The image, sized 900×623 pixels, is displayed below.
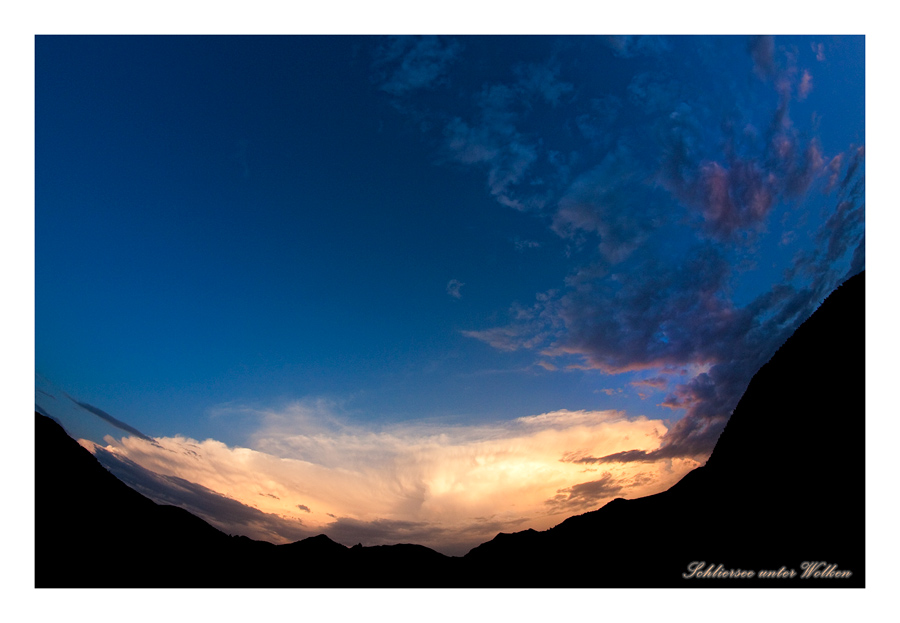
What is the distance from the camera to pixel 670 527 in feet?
102

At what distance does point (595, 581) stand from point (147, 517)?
48.3 meters

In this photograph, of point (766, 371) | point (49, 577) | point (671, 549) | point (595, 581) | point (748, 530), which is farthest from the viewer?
point (766, 371)

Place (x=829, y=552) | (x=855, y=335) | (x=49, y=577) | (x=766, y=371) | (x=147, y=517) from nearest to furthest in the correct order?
(x=49, y=577) < (x=829, y=552) < (x=855, y=335) < (x=766, y=371) < (x=147, y=517)

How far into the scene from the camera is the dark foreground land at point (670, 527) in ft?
50.0

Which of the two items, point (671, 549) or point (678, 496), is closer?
point (671, 549)

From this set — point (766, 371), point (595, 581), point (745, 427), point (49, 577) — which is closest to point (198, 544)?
point (49, 577)

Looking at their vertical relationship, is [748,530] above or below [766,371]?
below

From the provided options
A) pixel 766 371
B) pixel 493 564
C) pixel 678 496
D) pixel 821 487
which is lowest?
pixel 493 564

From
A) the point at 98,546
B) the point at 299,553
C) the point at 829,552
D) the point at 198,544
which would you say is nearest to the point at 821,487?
the point at 829,552

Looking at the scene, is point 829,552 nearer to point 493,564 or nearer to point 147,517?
point 493,564

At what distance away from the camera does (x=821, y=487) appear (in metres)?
18.9

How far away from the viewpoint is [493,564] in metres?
30.2

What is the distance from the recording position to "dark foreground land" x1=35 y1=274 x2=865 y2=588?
1524cm

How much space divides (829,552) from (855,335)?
54.8 ft
